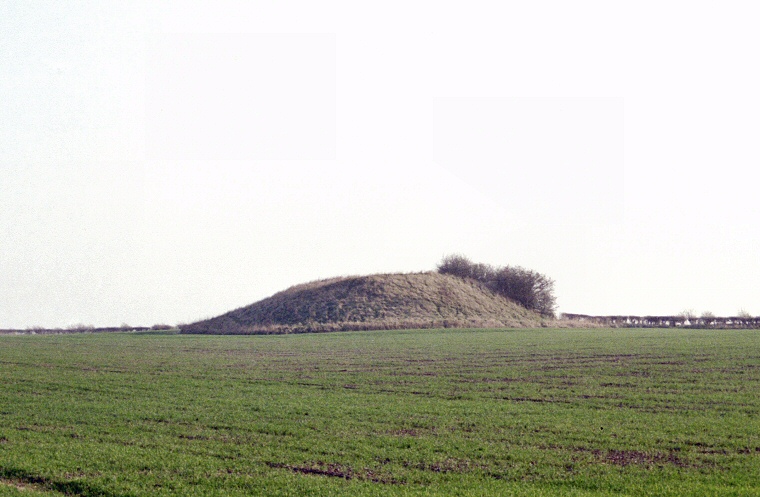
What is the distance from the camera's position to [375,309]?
69.8m

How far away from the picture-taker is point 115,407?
22.0 metres

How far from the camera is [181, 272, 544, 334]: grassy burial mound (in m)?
66.0

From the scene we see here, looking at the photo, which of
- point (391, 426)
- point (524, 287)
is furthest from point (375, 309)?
point (391, 426)

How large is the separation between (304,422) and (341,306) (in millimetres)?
50963

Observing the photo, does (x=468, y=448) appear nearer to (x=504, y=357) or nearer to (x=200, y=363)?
(x=504, y=357)

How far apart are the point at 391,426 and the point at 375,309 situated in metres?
51.1

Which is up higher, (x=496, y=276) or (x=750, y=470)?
(x=496, y=276)

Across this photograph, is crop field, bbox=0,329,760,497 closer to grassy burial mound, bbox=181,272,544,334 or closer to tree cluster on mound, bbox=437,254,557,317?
grassy burial mound, bbox=181,272,544,334

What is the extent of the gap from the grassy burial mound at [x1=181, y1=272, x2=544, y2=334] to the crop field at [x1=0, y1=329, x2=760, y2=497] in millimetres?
29639

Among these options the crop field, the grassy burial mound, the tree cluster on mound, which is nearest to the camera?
the crop field

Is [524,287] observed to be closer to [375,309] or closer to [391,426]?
[375,309]

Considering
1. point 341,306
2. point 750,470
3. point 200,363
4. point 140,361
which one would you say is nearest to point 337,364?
point 200,363

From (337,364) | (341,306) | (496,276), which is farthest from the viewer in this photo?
(496,276)

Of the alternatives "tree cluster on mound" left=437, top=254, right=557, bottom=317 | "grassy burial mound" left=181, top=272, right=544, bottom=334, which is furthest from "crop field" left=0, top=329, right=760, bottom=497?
"tree cluster on mound" left=437, top=254, right=557, bottom=317
